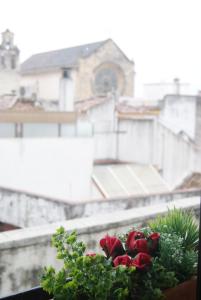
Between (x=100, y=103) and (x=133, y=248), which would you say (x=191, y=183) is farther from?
(x=133, y=248)

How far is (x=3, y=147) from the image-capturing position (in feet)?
17.6

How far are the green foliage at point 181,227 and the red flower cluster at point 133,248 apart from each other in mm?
107

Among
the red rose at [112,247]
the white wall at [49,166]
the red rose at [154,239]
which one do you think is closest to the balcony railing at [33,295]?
the red rose at [112,247]

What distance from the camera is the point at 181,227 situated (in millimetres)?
1225

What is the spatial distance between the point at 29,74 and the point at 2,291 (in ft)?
13.5

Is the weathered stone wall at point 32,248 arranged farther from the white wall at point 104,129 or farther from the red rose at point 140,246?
the white wall at point 104,129

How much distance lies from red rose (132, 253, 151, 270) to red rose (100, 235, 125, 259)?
7 centimetres

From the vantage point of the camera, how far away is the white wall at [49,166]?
5430 mm

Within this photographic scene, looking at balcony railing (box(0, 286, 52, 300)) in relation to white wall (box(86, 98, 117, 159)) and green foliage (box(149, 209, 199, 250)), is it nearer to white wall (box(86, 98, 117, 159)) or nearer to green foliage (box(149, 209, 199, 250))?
green foliage (box(149, 209, 199, 250))

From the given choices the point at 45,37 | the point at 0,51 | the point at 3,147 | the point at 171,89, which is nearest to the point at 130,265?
the point at 45,37

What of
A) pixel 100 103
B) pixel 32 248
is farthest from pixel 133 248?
pixel 100 103

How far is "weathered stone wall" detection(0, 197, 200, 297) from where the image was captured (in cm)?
163

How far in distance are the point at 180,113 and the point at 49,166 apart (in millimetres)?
4780

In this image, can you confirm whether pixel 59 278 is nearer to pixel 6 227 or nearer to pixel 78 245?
pixel 78 245
